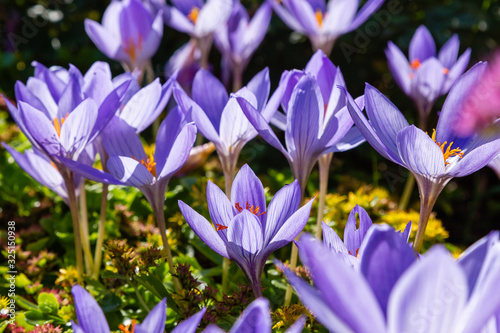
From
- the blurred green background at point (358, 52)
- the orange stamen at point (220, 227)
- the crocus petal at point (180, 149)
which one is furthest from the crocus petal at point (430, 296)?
the blurred green background at point (358, 52)

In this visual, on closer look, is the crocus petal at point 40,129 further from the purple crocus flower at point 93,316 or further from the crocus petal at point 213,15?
the crocus petal at point 213,15

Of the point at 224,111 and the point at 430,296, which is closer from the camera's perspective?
the point at 430,296

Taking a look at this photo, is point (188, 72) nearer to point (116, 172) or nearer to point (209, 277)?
point (209, 277)

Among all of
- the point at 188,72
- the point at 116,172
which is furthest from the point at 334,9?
the point at 116,172

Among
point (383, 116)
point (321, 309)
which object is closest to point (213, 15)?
point (383, 116)

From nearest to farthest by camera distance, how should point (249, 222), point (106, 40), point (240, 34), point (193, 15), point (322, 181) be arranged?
point (249, 222) → point (322, 181) → point (106, 40) → point (240, 34) → point (193, 15)

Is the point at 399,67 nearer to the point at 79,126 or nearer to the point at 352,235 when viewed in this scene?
the point at 352,235
